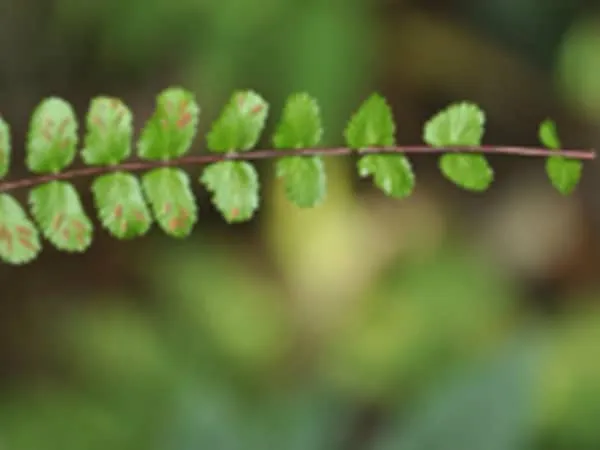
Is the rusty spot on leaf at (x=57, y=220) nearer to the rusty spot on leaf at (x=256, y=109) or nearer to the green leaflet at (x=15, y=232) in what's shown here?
the green leaflet at (x=15, y=232)

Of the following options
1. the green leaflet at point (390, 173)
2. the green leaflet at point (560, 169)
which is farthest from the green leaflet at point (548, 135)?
the green leaflet at point (390, 173)

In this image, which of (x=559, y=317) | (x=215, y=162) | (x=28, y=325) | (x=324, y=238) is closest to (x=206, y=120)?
(x=324, y=238)

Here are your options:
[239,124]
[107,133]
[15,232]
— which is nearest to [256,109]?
[239,124]

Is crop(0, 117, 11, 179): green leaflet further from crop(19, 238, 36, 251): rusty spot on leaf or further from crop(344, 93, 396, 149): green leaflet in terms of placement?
crop(344, 93, 396, 149): green leaflet

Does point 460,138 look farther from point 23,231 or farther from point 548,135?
point 23,231

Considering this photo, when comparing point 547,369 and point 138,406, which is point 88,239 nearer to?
point 138,406

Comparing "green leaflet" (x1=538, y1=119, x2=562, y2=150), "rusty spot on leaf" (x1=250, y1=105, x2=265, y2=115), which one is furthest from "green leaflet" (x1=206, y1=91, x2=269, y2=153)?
"green leaflet" (x1=538, y1=119, x2=562, y2=150)
